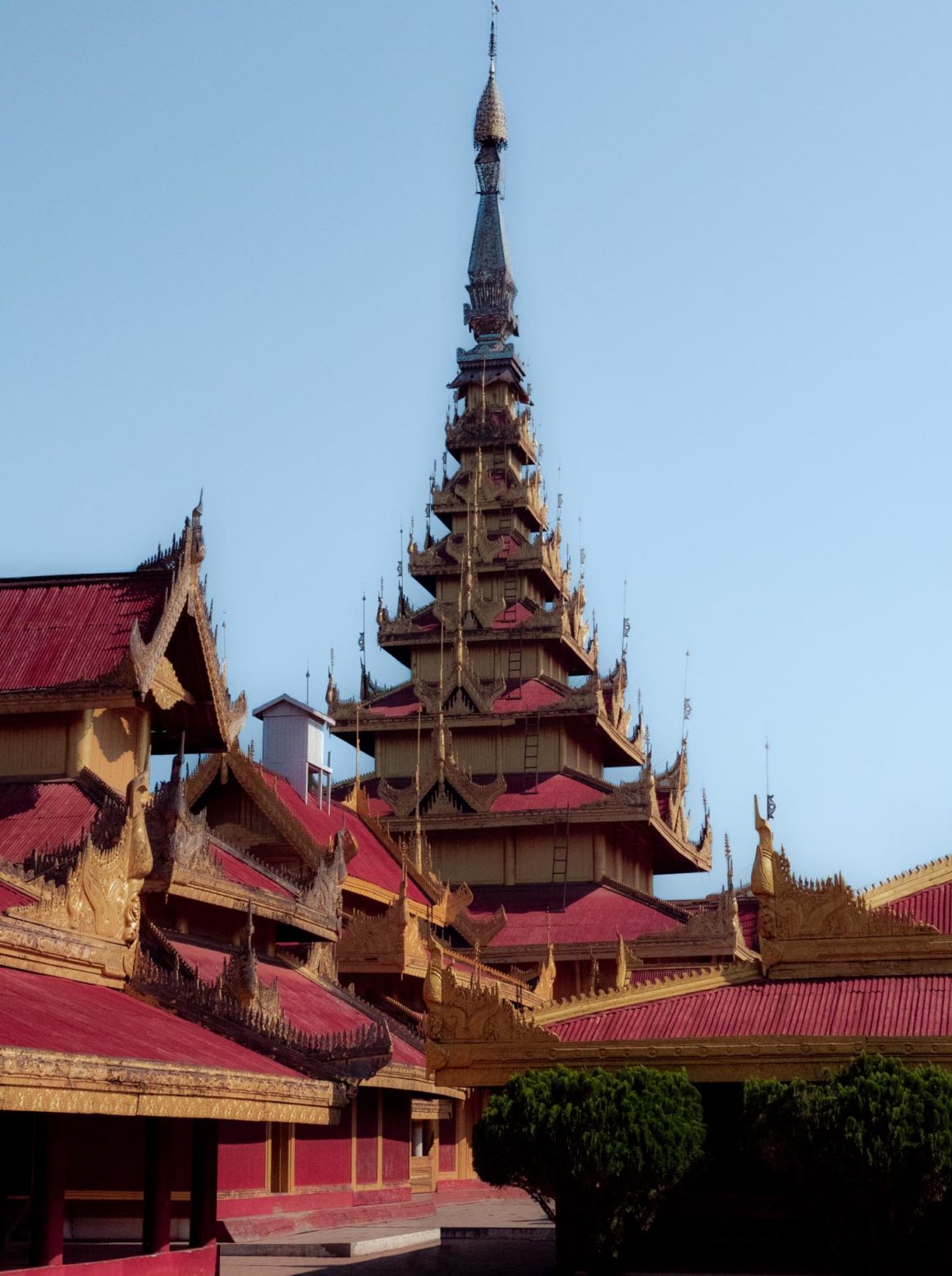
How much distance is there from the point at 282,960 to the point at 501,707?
2009 cm

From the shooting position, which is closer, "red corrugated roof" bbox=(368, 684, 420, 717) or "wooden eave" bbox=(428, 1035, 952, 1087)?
"wooden eave" bbox=(428, 1035, 952, 1087)

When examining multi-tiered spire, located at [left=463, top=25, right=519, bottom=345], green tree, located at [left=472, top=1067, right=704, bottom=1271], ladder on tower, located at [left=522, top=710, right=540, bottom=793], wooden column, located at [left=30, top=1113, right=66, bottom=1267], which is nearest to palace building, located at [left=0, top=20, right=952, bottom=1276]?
wooden column, located at [left=30, top=1113, right=66, bottom=1267]

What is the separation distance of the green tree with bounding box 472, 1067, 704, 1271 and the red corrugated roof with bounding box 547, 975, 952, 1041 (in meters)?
0.96

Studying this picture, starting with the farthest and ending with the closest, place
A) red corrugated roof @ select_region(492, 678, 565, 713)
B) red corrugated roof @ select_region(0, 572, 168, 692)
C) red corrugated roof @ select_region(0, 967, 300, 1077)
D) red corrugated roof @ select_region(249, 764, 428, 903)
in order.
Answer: red corrugated roof @ select_region(492, 678, 565, 713) < red corrugated roof @ select_region(249, 764, 428, 903) < red corrugated roof @ select_region(0, 572, 168, 692) < red corrugated roof @ select_region(0, 967, 300, 1077)

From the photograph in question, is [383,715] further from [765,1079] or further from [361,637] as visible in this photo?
[765,1079]

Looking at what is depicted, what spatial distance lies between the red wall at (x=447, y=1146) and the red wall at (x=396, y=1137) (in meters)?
3.88

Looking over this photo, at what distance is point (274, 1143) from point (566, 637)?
86.9 ft

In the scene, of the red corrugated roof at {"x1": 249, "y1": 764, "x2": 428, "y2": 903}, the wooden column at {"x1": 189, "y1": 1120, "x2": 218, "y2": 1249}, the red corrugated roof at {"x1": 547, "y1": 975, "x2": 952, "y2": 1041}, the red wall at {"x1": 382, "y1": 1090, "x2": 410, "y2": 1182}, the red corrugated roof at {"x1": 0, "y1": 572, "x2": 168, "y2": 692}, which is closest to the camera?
the wooden column at {"x1": 189, "y1": 1120, "x2": 218, "y2": 1249}

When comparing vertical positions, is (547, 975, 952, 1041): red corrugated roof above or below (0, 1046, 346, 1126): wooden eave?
above

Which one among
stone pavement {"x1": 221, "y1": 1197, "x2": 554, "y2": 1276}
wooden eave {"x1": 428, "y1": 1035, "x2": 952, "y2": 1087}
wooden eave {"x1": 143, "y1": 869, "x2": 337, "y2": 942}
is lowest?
stone pavement {"x1": 221, "y1": 1197, "x2": 554, "y2": 1276}

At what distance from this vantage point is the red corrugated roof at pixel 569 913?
39.4 m

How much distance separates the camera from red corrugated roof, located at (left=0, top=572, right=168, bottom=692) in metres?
21.8

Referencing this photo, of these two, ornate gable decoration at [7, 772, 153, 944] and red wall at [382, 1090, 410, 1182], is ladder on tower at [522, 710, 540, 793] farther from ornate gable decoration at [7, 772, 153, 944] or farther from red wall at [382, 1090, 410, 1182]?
ornate gable decoration at [7, 772, 153, 944]

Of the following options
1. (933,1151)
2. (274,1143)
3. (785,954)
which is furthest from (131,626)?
(933,1151)
